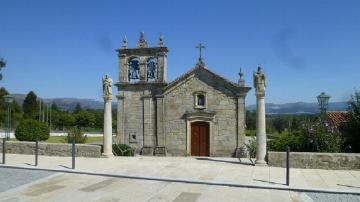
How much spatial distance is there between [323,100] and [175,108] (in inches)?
338

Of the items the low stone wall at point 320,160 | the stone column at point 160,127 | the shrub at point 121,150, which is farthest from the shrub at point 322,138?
the shrub at point 121,150

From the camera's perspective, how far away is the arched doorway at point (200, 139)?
22.0 metres

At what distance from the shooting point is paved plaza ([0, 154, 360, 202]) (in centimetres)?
985

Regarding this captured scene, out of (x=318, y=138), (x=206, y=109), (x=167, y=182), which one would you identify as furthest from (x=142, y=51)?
(x=167, y=182)

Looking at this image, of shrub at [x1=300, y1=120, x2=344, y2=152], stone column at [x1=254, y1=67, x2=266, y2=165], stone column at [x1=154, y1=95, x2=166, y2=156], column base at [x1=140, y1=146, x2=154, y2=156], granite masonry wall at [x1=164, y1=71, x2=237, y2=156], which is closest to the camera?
stone column at [x1=254, y1=67, x2=266, y2=165]

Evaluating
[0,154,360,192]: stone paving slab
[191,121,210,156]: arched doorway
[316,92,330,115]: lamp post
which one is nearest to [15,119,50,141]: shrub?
[0,154,360,192]: stone paving slab

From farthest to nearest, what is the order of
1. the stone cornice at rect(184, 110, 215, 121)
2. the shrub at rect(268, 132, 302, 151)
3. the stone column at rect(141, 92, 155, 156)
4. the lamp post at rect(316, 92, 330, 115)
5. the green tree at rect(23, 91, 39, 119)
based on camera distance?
the green tree at rect(23, 91, 39, 119) → the stone column at rect(141, 92, 155, 156) → the stone cornice at rect(184, 110, 215, 121) → the lamp post at rect(316, 92, 330, 115) → the shrub at rect(268, 132, 302, 151)

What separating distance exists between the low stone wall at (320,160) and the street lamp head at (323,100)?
4734 mm

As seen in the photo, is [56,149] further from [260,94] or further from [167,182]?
[260,94]

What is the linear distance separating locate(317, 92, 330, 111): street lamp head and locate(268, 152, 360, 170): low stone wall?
15.5 ft

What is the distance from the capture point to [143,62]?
23.1 m

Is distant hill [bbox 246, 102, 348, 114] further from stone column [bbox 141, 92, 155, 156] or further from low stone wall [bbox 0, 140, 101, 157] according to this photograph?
low stone wall [bbox 0, 140, 101, 157]

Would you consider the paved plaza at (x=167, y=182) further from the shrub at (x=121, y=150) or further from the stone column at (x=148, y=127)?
the stone column at (x=148, y=127)

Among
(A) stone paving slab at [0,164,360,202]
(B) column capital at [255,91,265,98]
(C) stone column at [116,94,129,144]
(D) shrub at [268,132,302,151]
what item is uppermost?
(B) column capital at [255,91,265,98]
